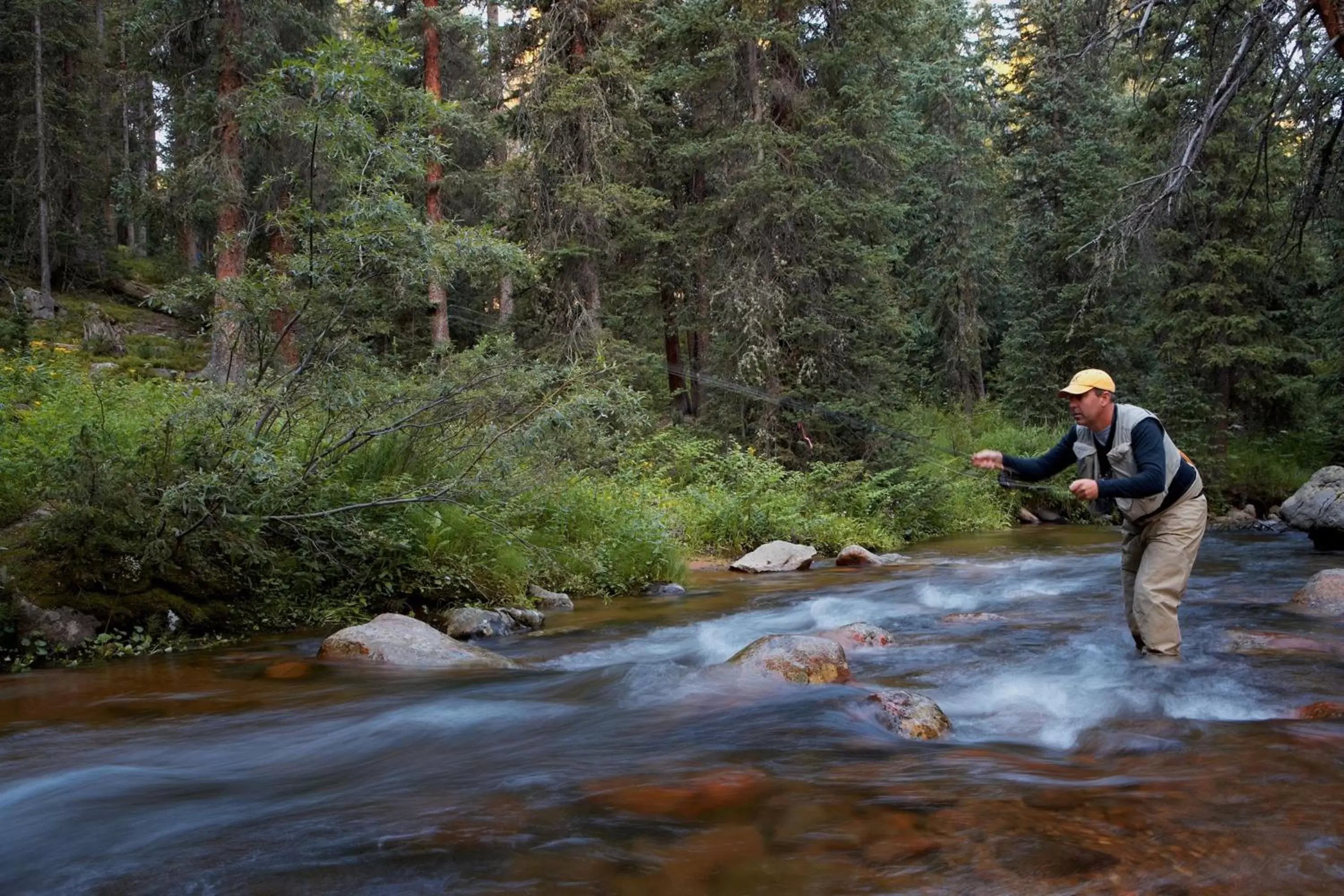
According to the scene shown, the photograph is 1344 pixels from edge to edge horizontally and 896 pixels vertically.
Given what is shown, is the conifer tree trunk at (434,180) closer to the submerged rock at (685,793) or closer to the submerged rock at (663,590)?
the submerged rock at (663,590)

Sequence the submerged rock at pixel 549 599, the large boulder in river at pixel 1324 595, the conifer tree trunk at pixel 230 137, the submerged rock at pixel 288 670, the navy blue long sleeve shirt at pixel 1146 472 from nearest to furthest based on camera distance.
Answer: the navy blue long sleeve shirt at pixel 1146 472 < the submerged rock at pixel 288 670 < the large boulder in river at pixel 1324 595 < the submerged rock at pixel 549 599 < the conifer tree trunk at pixel 230 137

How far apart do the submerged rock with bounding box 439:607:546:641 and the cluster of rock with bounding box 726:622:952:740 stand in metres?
2.69

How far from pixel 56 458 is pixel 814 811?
238 inches

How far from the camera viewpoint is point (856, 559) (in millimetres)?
13508

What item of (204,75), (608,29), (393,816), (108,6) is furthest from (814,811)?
(108,6)

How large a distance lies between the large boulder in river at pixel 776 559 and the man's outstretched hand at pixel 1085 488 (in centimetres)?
754

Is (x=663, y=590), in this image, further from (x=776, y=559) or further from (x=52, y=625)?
(x=52, y=625)

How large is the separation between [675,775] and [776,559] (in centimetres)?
919

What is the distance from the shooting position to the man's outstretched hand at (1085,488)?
5.37 metres

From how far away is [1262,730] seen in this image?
4664 mm

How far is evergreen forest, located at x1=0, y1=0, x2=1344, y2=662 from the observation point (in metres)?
7.43

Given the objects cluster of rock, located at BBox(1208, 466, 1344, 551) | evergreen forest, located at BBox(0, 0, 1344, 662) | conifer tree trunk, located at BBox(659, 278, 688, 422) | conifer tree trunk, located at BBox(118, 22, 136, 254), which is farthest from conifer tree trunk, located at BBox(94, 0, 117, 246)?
cluster of rock, located at BBox(1208, 466, 1344, 551)

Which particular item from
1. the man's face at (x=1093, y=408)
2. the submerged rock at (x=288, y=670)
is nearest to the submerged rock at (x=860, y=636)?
the man's face at (x=1093, y=408)

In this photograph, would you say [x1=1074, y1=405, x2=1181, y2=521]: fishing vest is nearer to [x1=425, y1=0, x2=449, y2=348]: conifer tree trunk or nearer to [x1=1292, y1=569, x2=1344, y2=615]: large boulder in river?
[x1=1292, y1=569, x2=1344, y2=615]: large boulder in river
